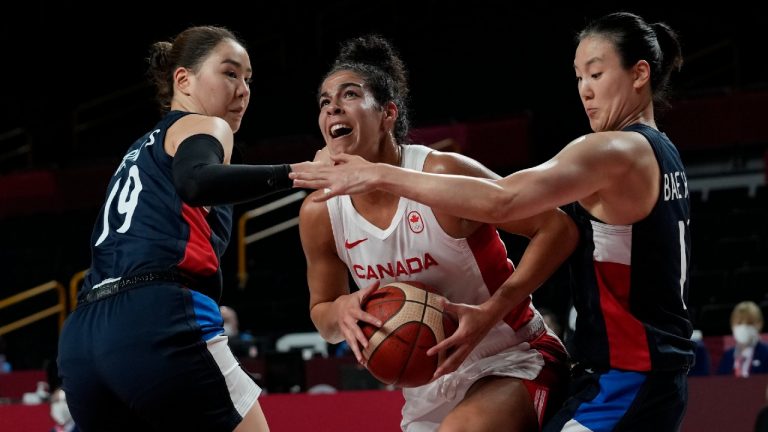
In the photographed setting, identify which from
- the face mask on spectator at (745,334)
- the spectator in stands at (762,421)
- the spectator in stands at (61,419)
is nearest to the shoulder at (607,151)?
the spectator in stands at (762,421)

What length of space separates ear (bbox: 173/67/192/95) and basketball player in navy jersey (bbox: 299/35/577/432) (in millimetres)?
477

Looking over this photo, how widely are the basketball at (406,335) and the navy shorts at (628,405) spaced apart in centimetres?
44

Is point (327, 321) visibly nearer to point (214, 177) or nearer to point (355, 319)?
point (355, 319)

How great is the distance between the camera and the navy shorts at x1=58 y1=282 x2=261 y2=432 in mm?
3008

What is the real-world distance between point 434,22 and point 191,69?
1278 centimetres

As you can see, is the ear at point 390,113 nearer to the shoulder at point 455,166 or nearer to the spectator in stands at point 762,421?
the shoulder at point 455,166

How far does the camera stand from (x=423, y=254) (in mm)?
3406

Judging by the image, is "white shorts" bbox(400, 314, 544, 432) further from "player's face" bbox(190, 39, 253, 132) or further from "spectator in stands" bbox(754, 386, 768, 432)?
"spectator in stands" bbox(754, 386, 768, 432)

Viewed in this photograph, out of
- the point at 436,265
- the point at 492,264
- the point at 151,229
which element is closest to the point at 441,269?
the point at 436,265

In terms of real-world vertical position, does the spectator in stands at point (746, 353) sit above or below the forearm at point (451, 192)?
below

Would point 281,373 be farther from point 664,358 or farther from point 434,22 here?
point 434,22

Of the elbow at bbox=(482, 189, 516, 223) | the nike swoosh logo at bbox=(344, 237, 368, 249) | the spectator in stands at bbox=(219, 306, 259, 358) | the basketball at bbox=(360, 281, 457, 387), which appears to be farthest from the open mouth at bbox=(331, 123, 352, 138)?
the spectator in stands at bbox=(219, 306, 259, 358)

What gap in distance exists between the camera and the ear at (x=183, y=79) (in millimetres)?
3502

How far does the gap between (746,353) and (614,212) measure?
5.44 m
